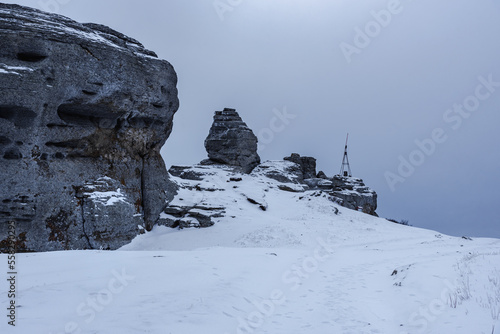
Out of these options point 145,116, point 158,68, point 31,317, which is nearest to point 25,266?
point 31,317

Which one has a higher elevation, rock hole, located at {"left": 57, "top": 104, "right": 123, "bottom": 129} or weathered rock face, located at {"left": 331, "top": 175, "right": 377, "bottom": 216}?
rock hole, located at {"left": 57, "top": 104, "right": 123, "bottom": 129}

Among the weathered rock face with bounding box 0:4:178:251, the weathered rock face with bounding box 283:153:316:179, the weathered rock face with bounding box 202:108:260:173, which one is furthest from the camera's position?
the weathered rock face with bounding box 283:153:316:179

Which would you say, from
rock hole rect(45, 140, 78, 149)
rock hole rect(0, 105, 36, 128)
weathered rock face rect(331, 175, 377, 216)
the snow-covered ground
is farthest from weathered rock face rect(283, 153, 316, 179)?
rock hole rect(0, 105, 36, 128)

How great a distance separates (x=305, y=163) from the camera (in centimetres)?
6894

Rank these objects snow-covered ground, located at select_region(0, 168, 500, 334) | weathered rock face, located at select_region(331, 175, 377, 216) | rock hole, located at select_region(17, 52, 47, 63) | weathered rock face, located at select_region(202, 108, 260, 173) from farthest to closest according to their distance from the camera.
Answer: weathered rock face, located at select_region(202, 108, 260, 173) < weathered rock face, located at select_region(331, 175, 377, 216) < rock hole, located at select_region(17, 52, 47, 63) < snow-covered ground, located at select_region(0, 168, 500, 334)

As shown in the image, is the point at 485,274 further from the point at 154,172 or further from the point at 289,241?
the point at 154,172

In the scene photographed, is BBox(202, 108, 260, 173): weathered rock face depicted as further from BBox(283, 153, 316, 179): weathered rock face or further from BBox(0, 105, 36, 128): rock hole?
BBox(0, 105, 36, 128): rock hole

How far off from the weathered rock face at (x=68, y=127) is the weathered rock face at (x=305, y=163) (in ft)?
151

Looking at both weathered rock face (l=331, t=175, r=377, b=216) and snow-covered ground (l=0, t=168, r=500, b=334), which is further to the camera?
weathered rock face (l=331, t=175, r=377, b=216)

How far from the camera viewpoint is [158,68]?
84.8 ft

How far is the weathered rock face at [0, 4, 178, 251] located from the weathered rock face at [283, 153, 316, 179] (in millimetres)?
46083

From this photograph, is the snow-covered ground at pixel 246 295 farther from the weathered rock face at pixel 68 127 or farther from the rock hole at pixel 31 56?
the rock hole at pixel 31 56

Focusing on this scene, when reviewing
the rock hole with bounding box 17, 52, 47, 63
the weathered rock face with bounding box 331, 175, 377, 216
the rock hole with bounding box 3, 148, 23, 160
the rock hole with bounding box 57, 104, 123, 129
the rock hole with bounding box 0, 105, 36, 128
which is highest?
the rock hole with bounding box 17, 52, 47, 63

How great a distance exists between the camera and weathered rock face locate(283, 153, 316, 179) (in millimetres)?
67931
